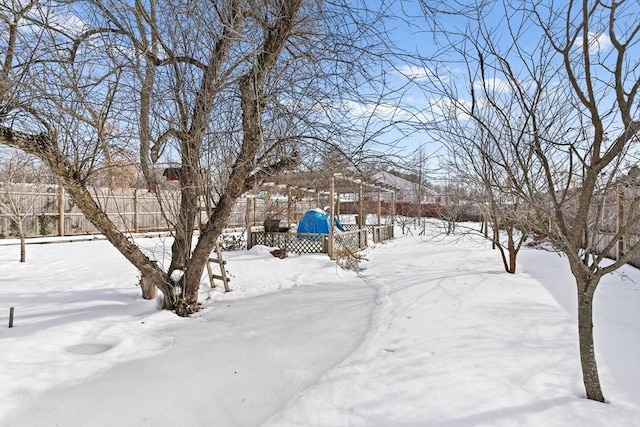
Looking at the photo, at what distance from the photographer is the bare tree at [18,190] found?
863 centimetres

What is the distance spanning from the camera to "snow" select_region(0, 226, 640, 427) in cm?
266

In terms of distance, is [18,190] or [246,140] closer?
[246,140]

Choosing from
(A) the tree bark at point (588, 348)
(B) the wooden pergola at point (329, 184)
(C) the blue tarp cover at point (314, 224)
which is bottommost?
(A) the tree bark at point (588, 348)

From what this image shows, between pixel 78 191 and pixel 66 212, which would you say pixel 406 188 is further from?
pixel 78 191

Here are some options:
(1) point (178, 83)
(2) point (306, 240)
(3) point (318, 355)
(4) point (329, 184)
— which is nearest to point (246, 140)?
(1) point (178, 83)

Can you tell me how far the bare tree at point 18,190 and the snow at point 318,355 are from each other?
2420mm

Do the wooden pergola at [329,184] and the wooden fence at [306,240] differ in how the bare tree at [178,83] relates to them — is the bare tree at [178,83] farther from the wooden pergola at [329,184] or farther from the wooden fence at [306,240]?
the wooden fence at [306,240]

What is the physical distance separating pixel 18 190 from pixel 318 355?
1178cm

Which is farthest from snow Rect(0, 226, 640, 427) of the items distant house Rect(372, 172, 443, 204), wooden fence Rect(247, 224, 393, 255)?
wooden fence Rect(247, 224, 393, 255)

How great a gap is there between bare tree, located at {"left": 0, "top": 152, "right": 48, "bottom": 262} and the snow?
2.42 meters

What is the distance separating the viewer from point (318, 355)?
12.5 ft

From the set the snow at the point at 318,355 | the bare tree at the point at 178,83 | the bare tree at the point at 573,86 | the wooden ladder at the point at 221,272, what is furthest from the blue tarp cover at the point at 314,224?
the bare tree at the point at 573,86

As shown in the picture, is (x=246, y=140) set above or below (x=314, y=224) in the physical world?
above

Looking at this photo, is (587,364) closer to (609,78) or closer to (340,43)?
Answer: (609,78)
